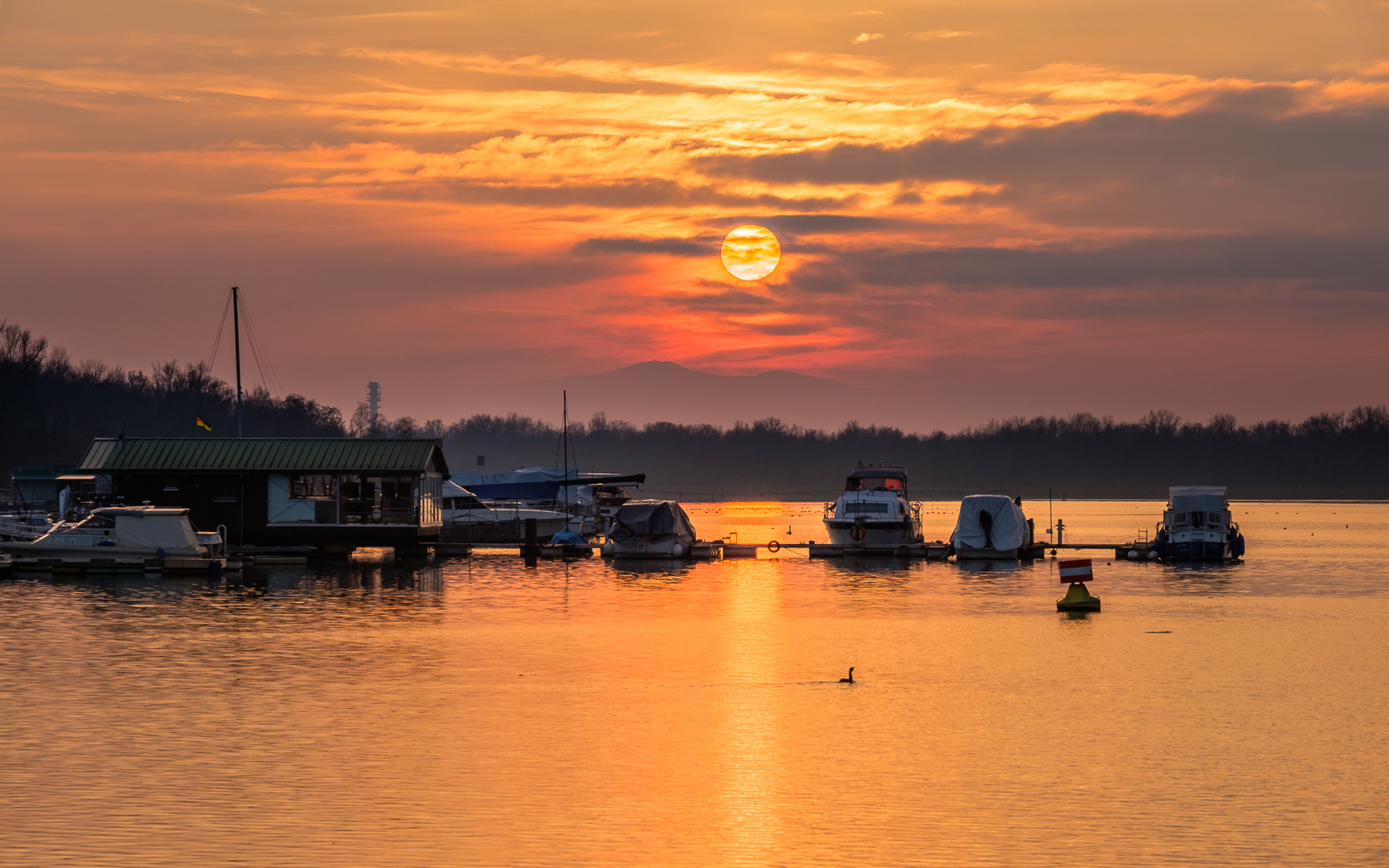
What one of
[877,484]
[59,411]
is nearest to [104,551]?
[877,484]

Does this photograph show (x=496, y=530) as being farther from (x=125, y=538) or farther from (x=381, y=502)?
(x=125, y=538)

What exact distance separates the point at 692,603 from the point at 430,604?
32.9 ft

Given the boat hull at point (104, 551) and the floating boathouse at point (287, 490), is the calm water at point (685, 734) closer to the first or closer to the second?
the boat hull at point (104, 551)

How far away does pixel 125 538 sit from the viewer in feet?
204

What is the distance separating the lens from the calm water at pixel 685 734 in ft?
61.0

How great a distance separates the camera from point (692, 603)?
53.8m

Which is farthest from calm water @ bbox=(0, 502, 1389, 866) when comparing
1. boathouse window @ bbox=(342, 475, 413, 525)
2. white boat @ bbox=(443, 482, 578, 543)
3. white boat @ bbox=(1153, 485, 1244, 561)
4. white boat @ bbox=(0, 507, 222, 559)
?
white boat @ bbox=(443, 482, 578, 543)

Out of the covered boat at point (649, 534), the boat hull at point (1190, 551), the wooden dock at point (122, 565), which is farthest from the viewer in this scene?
the covered boat at point (649, 534)

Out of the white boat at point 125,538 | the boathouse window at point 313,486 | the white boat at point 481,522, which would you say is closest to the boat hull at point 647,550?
the white boat at point 481,522

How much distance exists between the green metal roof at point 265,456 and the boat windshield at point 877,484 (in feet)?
85.7

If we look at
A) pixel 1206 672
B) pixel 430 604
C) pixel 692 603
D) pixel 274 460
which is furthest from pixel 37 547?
pixel 1206 672

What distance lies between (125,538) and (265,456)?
1048 centimetres

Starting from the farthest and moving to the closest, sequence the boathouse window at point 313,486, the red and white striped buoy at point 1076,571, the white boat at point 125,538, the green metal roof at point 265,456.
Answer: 1. the boathouse window at point 313,486
2. the green metal roof at point 265,456
3. the white boat at point 125,538
4. the red and white striped buoy at point 1076,571

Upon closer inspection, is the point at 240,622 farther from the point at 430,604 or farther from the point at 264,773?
the point at 264,773
